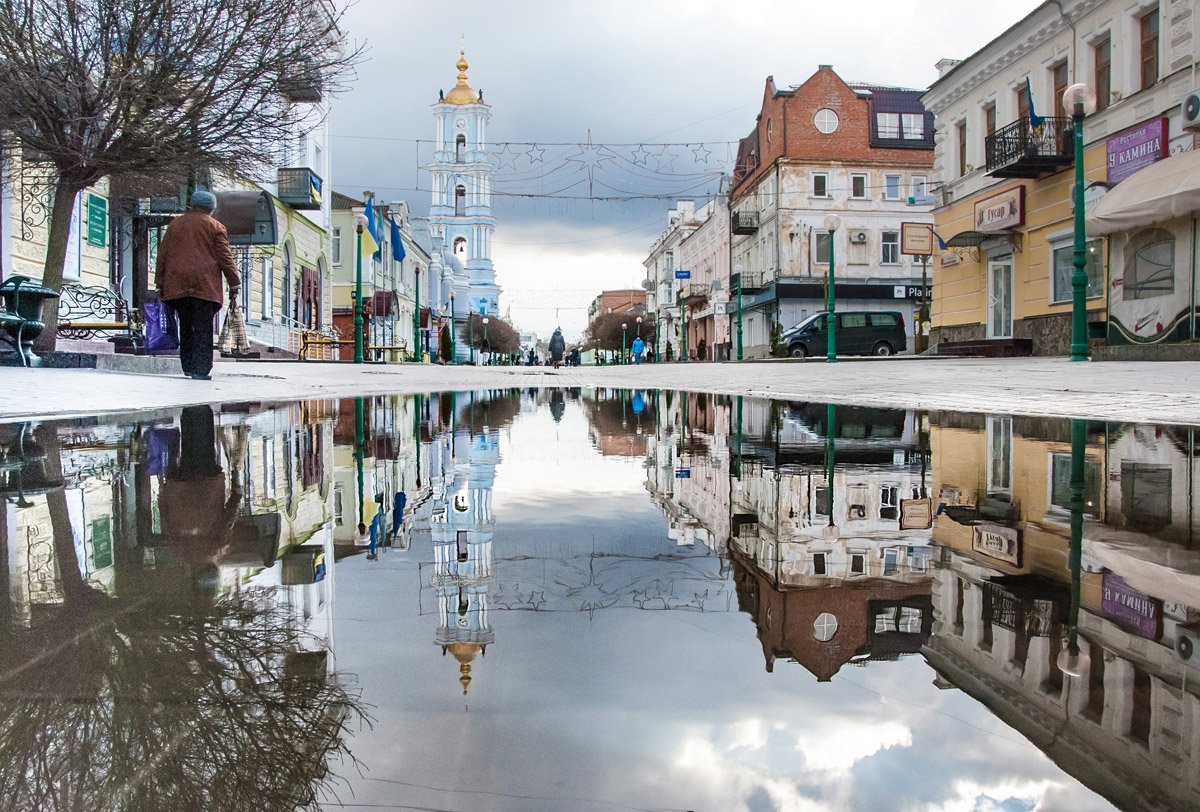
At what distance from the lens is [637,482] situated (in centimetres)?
357

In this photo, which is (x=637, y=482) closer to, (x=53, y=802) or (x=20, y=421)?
(x=53, y=802)

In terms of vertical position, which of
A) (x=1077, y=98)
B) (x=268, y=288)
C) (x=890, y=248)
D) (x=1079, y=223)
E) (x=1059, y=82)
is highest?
(x=1059, y=82)

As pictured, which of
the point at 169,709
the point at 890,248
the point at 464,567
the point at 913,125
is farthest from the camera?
the point at 913,125

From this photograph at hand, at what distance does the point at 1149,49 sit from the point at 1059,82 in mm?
3422

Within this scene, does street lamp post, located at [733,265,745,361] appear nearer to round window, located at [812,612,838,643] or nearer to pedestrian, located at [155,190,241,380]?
pedestrian, located at [155,190,241,380]

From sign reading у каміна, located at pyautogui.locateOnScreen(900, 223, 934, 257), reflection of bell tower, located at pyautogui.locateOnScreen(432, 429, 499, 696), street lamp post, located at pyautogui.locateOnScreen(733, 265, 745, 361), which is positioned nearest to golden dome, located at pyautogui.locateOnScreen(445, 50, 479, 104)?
street lamp post, located at pyautogui.locateOnScreen(733, 265, 745, 361)

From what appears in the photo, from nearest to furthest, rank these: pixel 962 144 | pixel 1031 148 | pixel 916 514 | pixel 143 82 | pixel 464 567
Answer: pixel 464 567
pixel 916 514
pixel 143 82
pixel 1031 148
pixel 962 144

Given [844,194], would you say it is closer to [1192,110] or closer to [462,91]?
[1192,110]

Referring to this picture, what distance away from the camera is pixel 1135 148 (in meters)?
17.0

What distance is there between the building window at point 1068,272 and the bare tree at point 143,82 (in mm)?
15167

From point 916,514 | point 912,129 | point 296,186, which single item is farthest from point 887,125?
point 916,514

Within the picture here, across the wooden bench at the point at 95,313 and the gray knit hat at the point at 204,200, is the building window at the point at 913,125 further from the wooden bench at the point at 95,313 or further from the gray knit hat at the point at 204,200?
the gray knit hat at the point at 204,200

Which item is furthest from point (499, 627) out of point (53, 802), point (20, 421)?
point (20, 421)

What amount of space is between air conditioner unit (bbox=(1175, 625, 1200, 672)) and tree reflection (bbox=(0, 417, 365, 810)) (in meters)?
1.11
